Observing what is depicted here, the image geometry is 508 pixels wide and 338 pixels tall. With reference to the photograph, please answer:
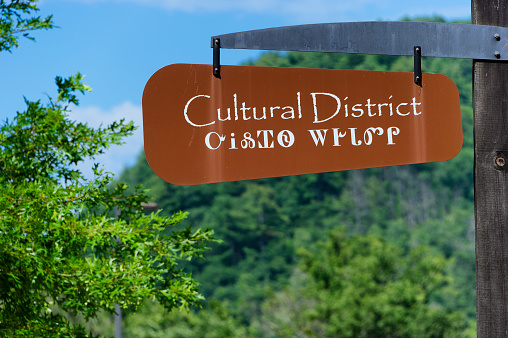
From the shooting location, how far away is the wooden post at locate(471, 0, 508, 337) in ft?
8.93

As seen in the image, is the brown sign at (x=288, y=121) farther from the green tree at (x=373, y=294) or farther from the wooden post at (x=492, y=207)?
the green tree at (x=373, y=294)

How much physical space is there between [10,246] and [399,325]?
25.3 metres

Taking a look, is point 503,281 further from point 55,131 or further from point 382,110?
point 55,131

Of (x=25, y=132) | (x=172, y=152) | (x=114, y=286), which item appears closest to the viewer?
(x=172, y=152)

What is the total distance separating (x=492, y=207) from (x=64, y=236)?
4.10 meters

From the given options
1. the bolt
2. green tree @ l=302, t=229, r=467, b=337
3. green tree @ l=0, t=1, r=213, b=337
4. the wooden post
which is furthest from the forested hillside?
the bolt

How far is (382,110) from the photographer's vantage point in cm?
276

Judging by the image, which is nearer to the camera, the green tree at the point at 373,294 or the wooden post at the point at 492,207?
the wooden post at the point at 492,207

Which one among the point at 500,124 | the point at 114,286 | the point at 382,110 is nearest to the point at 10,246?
the point at 114,286

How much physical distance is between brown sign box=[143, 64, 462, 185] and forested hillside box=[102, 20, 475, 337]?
29349mm

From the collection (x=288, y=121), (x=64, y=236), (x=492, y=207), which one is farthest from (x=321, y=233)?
(x=288, y=121)

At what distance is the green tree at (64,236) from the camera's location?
18.1 feet

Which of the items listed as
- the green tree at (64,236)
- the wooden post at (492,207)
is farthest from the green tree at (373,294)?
the wooden post at (492,207)

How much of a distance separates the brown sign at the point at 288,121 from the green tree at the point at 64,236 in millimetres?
3009
